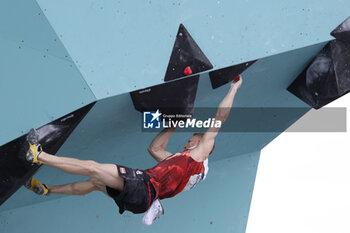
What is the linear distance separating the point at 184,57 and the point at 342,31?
119cm

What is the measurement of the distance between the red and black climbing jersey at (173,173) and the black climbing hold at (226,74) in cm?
49

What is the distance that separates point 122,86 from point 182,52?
0.46 metres

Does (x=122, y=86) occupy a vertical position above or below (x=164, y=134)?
above

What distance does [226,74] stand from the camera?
4.50m

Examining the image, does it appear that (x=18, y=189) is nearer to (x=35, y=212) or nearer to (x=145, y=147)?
(x=35, y=212)

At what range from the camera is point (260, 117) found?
17.8 feet

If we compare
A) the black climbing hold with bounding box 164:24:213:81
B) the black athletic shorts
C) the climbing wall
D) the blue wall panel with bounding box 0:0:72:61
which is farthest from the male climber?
the blue wall panel with bounding box 0:0:72:61

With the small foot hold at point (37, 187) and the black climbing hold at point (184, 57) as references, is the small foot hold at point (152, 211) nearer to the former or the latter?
the small foot hold at point (37, 187)

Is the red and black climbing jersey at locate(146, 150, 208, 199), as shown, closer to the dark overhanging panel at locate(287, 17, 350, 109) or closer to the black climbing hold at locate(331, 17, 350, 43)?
the dark overhanging panel at locate(287, 17, 350, 109)

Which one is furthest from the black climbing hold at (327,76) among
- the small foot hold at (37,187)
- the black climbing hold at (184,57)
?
the small foot hold at (37,187)

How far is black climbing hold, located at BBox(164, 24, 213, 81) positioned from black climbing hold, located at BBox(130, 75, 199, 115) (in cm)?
6

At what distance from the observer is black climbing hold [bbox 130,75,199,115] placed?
422 centimetres

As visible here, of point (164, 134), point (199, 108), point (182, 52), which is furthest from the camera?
point (199, 108)

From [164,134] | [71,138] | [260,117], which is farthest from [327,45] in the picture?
[71,138]
